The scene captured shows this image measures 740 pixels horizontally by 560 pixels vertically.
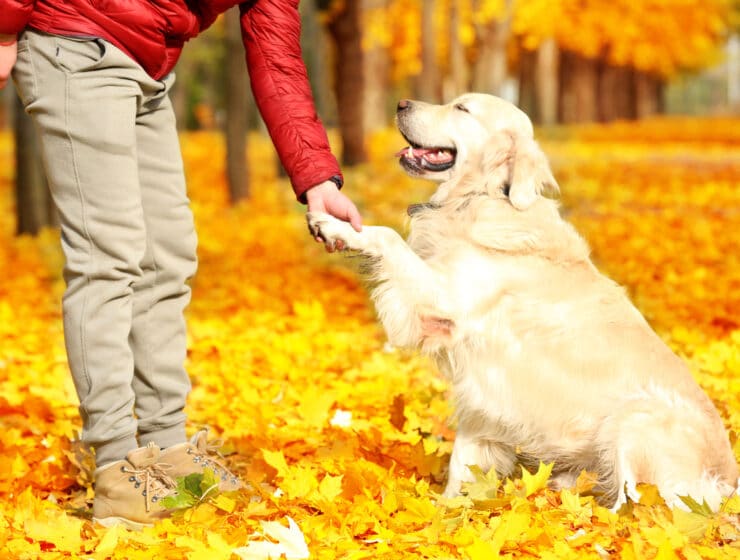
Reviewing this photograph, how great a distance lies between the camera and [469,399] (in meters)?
3.76

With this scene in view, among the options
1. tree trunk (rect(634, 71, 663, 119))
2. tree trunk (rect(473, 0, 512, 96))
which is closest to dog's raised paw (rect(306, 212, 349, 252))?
tree trunk (rect(473, 0, 512, 96))

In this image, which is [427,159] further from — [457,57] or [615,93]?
[615,93]

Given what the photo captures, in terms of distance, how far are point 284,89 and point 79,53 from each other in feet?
2.38

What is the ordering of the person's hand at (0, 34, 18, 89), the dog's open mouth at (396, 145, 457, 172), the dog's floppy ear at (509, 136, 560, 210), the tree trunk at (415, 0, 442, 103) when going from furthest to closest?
the tree trunk at (415, 0, 442, 103) → the dog's open mouth at (396, 145, 457, 172) → the dog's floppy ear at (509, 136, 560, 210) → the person's hand at (0, 34, 18, 89)

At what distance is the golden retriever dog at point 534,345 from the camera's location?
346 cm

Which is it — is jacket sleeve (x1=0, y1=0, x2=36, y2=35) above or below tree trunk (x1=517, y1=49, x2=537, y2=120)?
above

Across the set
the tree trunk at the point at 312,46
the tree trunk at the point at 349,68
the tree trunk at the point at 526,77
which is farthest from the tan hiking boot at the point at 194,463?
the tree trunk at the point at 526,77

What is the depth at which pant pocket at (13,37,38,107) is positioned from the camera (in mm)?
3191

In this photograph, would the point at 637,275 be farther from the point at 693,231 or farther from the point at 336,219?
the point at 336,219

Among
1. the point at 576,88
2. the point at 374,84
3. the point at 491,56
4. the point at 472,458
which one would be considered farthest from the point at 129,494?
the point at 576,88

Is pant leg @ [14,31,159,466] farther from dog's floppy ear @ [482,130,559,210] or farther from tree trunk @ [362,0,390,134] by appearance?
tree trunk @ [362,0,390,134]

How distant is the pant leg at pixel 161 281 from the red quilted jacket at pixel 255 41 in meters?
0.23

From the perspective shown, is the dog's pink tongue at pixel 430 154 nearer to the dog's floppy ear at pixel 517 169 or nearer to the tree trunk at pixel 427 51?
the dog's floppy ear at pixel 517 169

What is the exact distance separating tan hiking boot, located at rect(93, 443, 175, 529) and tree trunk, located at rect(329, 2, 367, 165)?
1279 centimetres
